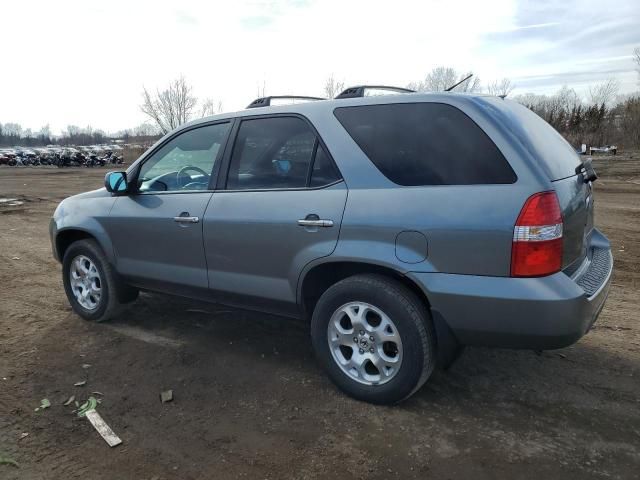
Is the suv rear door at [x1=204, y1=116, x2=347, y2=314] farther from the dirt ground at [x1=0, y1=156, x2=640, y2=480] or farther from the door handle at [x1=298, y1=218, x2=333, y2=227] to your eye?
the dirt ground at [x1=0, y1=156, x2=640, y2=480]

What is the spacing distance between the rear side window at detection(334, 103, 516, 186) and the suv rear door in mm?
285

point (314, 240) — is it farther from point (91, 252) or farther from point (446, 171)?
point (91, 252)

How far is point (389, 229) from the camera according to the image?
288 centimetres

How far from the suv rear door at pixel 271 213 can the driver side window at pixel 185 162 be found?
0.71 ft

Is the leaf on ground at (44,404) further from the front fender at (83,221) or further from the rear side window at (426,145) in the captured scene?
the rear side window at (426,145)

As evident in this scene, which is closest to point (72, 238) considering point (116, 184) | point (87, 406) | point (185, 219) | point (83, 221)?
point (83, 221)

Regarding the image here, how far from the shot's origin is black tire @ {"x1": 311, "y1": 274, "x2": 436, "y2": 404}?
9.44 ft

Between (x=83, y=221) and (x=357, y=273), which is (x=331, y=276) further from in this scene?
(x=83, y=221)

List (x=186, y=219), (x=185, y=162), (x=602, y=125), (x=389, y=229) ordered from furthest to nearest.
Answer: (x=602, y=125), (x=185, y=162), (x=186, y=219), (x=389, y=229)

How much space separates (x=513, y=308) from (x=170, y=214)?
102 inches

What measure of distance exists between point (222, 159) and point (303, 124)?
2.43 feet

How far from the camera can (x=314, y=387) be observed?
341cm

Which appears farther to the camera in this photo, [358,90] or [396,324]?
[358,90]

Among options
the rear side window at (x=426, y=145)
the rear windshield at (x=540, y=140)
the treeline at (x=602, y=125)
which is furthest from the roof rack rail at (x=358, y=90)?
the treeline at (x=602, y=125)
